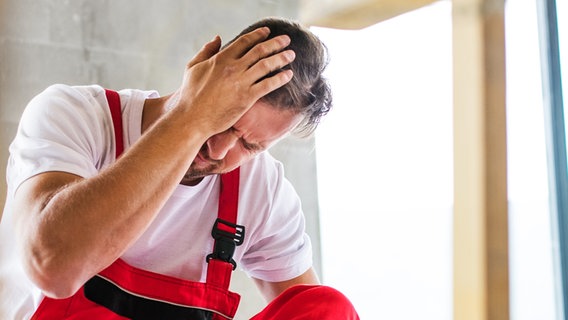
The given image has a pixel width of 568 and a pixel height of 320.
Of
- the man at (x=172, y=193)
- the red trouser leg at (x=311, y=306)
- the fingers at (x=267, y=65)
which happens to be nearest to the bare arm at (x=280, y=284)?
the man at (x=172, y=193)

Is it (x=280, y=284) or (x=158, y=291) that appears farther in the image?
(x=280, y=284)

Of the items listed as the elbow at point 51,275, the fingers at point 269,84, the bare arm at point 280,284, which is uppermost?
the fingers at point 269,84

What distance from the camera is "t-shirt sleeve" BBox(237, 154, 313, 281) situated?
4.47 ft

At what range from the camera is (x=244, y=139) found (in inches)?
45.0

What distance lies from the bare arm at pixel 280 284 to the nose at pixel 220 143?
388 mm

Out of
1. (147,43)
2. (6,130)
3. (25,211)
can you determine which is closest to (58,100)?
(25,211)

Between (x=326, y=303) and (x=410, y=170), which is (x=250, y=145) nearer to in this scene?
(x=326, y=303)

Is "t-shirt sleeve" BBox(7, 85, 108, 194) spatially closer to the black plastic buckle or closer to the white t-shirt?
the white t-shirt

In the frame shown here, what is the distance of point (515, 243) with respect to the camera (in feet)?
5.84

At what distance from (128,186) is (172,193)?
0.23 metres

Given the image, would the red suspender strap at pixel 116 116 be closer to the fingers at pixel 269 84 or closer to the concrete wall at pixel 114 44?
the fingers at pixel 269 84

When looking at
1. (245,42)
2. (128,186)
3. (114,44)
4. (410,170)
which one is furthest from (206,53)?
(410,170)

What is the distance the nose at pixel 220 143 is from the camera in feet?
3.66

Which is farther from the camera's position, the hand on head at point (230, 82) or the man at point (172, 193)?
the hand on head at point (230, 82)
